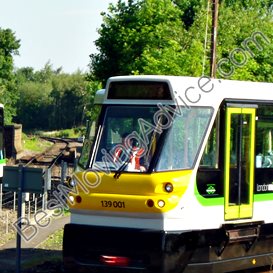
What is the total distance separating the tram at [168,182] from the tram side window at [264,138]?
9cm

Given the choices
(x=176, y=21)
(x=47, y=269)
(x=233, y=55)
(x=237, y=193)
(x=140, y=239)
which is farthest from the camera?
(x=176, y=21)

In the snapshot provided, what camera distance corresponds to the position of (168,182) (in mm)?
12328

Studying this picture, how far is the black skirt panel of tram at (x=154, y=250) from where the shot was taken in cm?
1227

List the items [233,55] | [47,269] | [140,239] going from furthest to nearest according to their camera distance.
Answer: [233,55]
[47,269]
[140,239]

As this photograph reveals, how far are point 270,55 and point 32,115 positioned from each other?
87.2m

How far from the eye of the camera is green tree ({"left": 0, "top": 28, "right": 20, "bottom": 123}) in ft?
293

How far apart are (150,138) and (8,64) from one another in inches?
Result: 3138

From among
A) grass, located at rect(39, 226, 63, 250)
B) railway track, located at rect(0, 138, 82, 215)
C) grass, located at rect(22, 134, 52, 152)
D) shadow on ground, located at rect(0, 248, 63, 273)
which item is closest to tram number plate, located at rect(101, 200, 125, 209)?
shadow on ground, located at rect(0, 248, 63, 273)

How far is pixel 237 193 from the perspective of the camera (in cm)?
1329

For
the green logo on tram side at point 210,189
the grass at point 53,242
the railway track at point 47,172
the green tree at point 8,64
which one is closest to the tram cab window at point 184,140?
the green logo on tram side at point 210,189

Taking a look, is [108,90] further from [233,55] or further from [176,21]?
[176,21]

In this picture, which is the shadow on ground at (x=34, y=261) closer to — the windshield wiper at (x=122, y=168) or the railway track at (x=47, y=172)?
the railway track at (x=47, y=172)

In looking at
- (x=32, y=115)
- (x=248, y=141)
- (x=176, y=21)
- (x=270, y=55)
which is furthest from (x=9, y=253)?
(x=32, y=115)

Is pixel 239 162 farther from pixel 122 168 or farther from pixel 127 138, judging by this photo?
pixel 122 168
